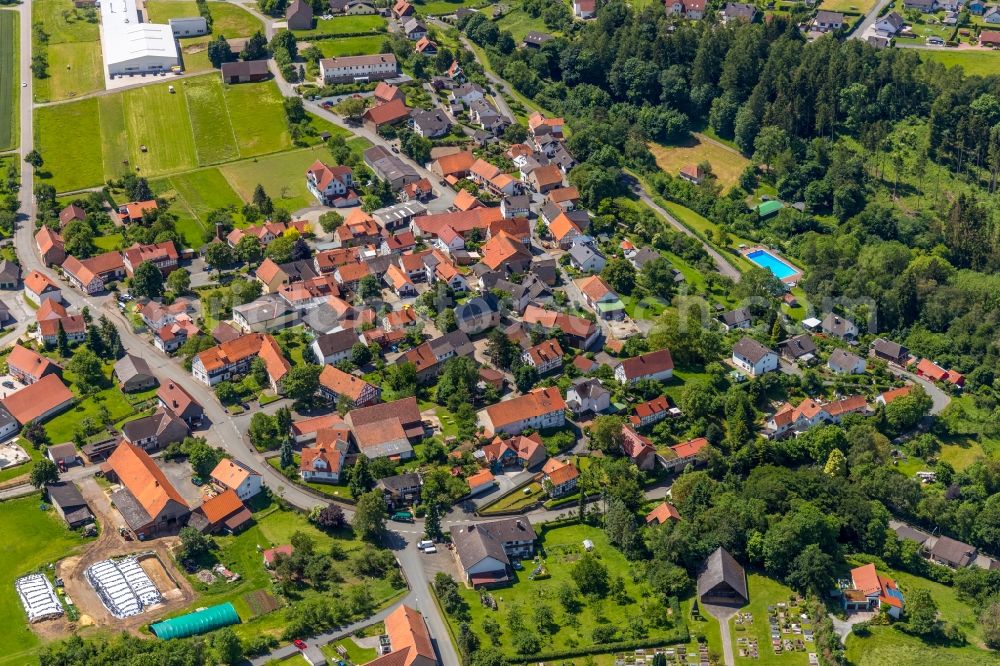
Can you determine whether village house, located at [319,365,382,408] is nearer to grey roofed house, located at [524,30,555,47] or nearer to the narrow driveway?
the narrow driveway

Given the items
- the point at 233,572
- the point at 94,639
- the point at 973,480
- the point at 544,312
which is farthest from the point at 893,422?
the point at 94,639

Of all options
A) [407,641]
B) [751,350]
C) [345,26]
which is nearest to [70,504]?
[407,641]

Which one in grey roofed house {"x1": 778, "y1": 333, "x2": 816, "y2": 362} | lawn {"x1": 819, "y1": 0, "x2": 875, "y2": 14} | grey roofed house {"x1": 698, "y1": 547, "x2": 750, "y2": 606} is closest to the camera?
grey roofed house {"x1": 698, "y1": 547, "x2": 750, "y2": 606}

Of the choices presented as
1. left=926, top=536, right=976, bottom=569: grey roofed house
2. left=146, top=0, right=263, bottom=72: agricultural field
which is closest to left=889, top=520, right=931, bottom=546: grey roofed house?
left=926, top=536, right=976, bottom=569: grey roofed house

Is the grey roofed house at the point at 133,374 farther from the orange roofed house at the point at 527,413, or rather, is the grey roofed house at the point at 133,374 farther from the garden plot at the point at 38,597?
the orange roofed house at the point at 527,413

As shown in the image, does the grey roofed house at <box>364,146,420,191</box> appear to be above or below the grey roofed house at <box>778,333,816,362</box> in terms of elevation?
above

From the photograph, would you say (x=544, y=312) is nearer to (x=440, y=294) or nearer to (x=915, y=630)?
(x=440, y=294)

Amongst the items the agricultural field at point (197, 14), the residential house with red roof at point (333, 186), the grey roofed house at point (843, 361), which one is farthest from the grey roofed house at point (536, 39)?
the grey roofed house at point (843, 361)
